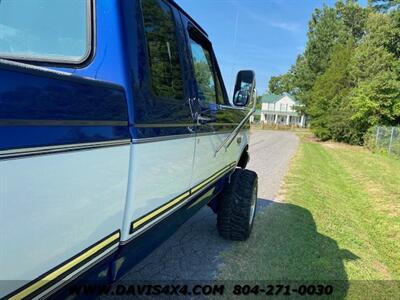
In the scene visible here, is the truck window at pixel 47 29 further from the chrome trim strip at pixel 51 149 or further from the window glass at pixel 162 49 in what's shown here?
the chrome trim strip at pixel 51 149

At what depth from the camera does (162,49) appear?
7.15 feet

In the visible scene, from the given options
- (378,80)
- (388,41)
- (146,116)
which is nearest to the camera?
(146,116)

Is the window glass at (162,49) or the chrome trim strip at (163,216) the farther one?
the window glass at (162,49)

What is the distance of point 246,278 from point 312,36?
145 feet

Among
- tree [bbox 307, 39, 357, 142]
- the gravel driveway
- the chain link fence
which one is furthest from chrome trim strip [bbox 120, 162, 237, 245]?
tree [bbox 307, 39, 357, 142]

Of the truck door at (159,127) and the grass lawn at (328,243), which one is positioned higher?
the truck door at (159,127)

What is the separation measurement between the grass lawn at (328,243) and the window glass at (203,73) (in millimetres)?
1815

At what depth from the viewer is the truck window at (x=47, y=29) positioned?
5.37 feet

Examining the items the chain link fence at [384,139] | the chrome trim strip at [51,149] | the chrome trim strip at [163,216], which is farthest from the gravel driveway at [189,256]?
the chain link fence at [384,139]

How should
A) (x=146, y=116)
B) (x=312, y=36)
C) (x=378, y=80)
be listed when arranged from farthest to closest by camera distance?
1. (x=312, y=36)
2. (x=378, y=80)
3. (x=146, y=116)

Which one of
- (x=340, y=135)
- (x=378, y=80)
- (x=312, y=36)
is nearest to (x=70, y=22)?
(x=378, y=80)

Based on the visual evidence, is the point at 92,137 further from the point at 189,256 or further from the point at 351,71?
the point at 351,71

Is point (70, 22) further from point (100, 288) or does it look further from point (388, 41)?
point (388, 41)

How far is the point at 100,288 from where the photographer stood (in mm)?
1614
